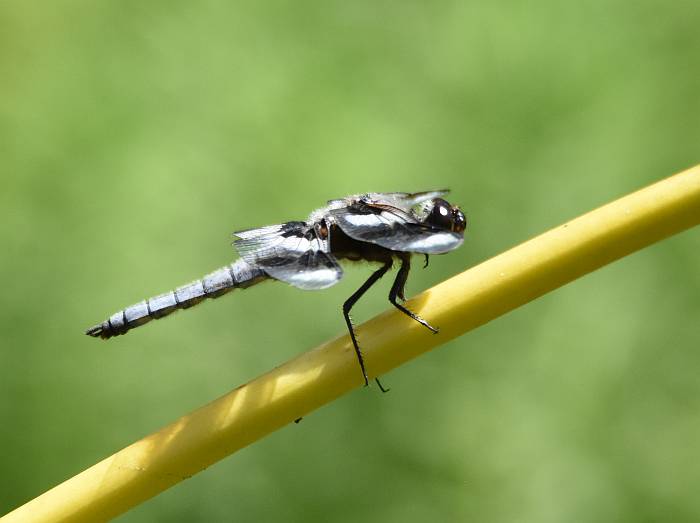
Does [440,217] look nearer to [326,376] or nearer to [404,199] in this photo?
[404,199]

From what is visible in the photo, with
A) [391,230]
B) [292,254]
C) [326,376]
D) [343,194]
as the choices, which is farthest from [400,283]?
[343,194]

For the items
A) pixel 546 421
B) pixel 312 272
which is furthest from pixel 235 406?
pixel 546 421

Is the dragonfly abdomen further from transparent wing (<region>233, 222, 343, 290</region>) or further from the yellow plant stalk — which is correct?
the yellow plant stalk

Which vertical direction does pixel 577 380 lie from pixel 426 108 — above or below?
below

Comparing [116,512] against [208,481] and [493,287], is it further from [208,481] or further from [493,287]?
[208,481]

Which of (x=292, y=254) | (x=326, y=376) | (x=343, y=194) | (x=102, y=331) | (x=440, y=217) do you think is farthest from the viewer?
(x=343, y=194)

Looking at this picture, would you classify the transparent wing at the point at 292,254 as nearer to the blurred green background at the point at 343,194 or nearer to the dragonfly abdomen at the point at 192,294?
the dragonfly abdomen at the point at 192,294
